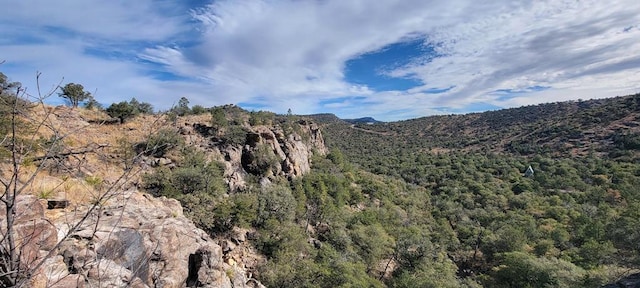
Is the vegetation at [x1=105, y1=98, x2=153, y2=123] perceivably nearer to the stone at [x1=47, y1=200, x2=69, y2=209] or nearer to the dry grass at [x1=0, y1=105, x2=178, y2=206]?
the dry grass at [x1=0, y1=105, x2=178, y2=206]

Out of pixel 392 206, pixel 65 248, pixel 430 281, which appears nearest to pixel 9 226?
pixel 65 248

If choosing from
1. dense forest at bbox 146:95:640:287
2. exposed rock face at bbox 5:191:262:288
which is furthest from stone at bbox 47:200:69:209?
dense forest at bbox 146:95:640:287

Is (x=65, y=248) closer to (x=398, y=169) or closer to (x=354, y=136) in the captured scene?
(x=398, y=169)

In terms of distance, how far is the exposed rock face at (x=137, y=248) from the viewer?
7648 millimetres

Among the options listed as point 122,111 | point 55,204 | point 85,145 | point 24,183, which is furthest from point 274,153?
point 24,183

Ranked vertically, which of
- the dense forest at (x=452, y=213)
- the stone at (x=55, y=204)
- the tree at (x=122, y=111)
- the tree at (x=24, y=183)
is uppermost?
the tree at (x=122, y=111)

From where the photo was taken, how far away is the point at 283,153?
41.7m

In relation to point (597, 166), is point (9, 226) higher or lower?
higher

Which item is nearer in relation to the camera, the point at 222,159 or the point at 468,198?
the point at 222,159

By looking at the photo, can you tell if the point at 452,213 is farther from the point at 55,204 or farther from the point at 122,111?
the point at 55,204

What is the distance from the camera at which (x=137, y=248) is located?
964 centimetres

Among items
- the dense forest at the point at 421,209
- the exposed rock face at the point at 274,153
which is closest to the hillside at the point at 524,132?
the dense forest at the point at 421,209

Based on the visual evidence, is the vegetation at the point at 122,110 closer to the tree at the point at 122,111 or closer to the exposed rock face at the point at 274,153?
the tree at the point at 122,111

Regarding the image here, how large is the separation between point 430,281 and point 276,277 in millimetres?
13723
